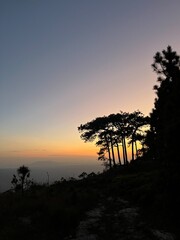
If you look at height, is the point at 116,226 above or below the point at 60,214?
below

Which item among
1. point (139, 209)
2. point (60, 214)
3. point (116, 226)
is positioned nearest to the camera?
point (116, 226)

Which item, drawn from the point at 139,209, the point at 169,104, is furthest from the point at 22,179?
the point at 169,104

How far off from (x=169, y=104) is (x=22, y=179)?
674 inches

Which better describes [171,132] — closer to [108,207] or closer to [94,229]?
[94,229]

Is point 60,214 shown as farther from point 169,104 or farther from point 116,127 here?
point 116,127

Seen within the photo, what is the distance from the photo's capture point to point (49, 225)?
1427 centimetres

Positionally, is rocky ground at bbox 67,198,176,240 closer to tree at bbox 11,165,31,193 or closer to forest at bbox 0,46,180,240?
forest at bbox 0,46,180,240

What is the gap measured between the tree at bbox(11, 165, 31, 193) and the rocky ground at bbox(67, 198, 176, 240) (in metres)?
9.72

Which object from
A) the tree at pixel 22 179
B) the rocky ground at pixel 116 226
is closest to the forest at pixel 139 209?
the rocky ground at pixel 116 226

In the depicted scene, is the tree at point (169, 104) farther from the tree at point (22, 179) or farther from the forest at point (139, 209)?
the tree at point (22, 179)

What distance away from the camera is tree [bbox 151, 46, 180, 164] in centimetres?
1529

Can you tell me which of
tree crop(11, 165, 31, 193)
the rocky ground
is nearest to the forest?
the rocky ground

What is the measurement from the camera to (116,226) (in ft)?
50.2

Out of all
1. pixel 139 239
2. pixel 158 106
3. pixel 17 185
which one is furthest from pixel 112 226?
pixel 17 185
